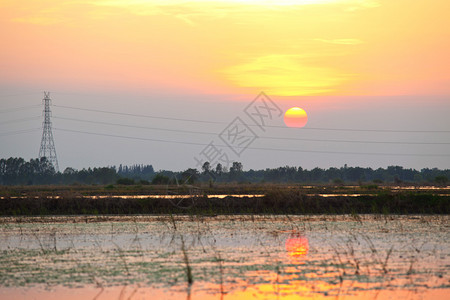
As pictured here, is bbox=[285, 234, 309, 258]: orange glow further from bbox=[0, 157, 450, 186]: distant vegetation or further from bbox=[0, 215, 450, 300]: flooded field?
bbox=[0, 157, 450, 186]: distant vegetation

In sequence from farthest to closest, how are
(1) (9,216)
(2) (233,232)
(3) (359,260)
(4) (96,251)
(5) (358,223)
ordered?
(1) (9,216) < (5) (358,223) < (2) (233,232) < (4) (96,251) < (3) (359,260)

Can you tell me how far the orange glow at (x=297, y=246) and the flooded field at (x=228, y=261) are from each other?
0.03 metres

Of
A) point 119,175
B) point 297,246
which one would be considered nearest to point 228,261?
point 297,246

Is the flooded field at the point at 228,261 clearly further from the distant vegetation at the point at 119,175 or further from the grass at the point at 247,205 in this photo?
A: the distant vegetation at the point at 119,175

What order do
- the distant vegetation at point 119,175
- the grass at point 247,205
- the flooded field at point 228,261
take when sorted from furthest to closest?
the distant vegetation at point 119,175
the grass at point 247,205
the flooded field at point 228,261

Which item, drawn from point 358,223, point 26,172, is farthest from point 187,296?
point 26,172

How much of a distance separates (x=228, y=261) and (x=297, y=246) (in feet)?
12.0

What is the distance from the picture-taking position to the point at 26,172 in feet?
486

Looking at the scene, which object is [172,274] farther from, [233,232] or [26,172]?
[26,172]

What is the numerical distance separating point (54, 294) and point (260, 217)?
18838mm

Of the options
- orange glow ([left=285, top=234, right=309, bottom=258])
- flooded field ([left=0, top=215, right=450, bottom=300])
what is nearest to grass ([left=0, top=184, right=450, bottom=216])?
flooded field ([left=0, top=215, right=450, bottom=300])

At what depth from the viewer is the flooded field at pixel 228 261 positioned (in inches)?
520

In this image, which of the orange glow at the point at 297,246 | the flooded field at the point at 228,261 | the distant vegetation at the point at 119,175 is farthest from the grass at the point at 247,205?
the distant vegetation at the point at 119,175

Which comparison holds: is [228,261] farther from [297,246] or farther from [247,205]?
[247,205]
